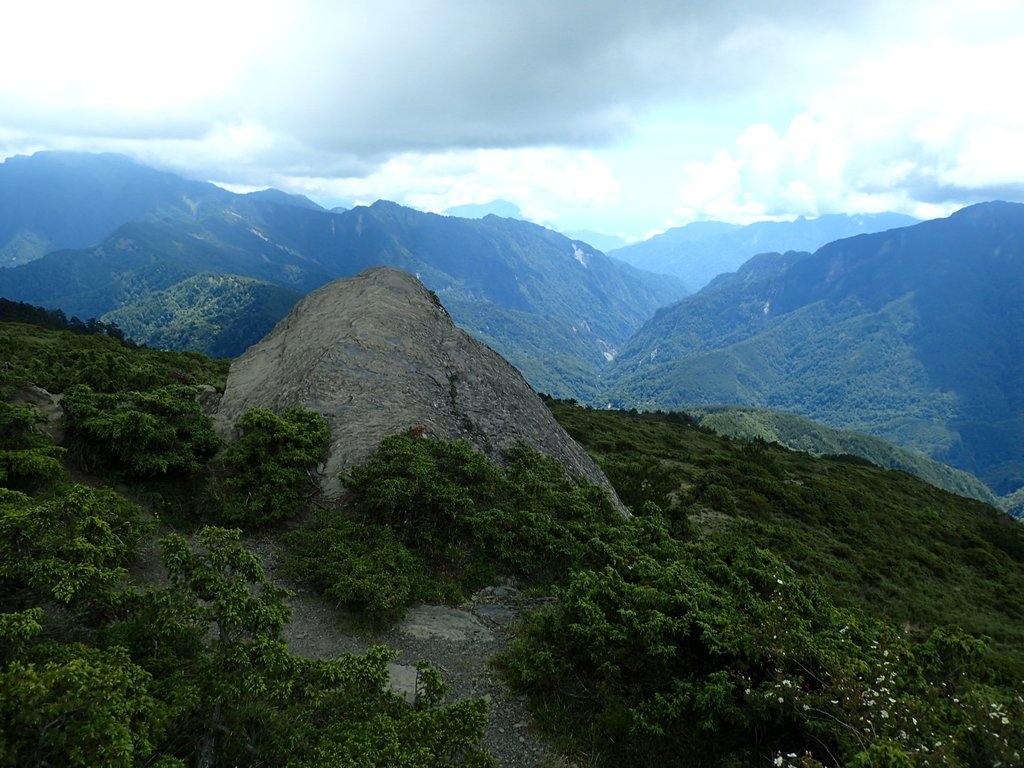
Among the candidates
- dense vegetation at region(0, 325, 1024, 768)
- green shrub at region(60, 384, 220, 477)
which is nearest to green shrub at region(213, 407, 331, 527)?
dense vegetation at region(0, 325, 1024, 768)

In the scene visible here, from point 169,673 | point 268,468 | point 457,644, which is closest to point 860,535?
point 457,644

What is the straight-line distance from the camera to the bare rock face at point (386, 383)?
68.4 feet

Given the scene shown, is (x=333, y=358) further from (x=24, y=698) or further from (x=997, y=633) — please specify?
(x=997, y=633)

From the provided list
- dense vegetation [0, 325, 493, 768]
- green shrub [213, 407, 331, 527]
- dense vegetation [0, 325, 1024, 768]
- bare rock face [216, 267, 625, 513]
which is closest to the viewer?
dense vegetation [0, 325, 493, 768]

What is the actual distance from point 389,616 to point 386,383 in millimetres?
10736

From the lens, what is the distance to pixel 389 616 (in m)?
13.6

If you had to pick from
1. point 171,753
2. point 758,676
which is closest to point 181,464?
point 171,753

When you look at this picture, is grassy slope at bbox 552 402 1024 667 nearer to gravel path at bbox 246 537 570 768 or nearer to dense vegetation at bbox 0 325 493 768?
gravel path at bbox 246 537 570 768

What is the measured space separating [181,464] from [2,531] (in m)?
8.61

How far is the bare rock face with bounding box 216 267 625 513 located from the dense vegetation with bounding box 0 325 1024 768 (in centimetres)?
165

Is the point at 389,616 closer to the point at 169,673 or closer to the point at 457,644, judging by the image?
the point at 457,644

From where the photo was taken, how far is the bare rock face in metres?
20.9

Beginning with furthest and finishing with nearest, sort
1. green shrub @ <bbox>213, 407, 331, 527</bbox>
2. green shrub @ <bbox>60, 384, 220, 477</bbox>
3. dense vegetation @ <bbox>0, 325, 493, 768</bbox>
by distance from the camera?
green shrub @ <bbox>60, 384, 220, 477</bbox>, green shrub @ <bbox>213, 407, 331, 527</bbox>, dense vegetation @ <bbox>0, 325, 493, 768</bbox>

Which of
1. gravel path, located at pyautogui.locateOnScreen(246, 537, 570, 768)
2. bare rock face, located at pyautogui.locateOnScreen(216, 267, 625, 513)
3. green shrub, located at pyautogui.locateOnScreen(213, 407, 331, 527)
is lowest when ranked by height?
gravel path, located at pyautogui.locateOnScreen(246, 537, 570, 768)
